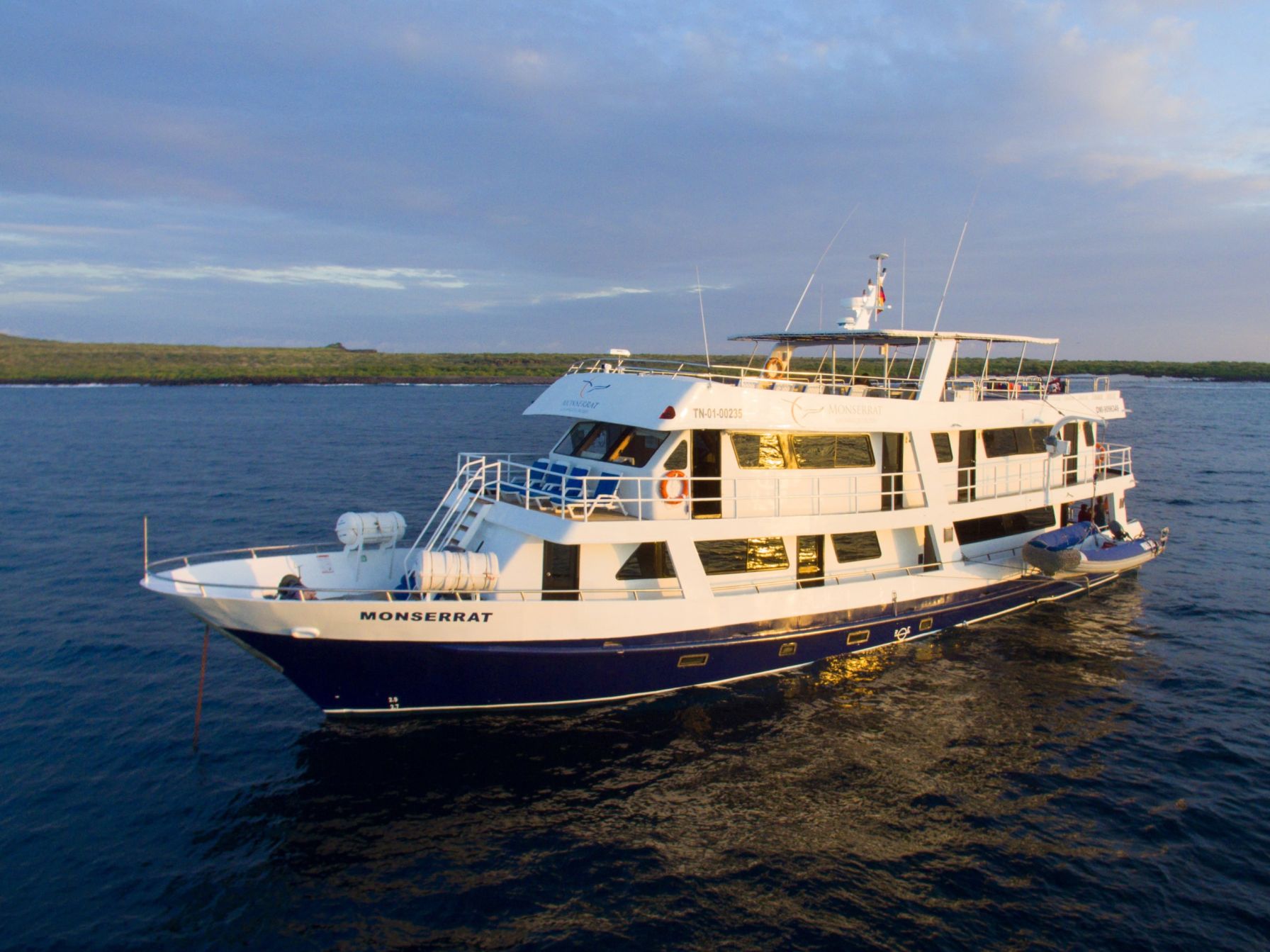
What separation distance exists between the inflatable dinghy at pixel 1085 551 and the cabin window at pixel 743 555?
6.29 meters

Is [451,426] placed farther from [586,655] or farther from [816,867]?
[816,867]

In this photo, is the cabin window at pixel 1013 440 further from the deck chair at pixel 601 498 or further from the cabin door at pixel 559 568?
the cabin door at pixel 559 568

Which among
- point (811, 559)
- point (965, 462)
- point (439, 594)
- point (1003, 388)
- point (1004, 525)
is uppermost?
point (1003, 388)

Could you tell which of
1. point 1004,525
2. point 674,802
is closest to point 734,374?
point 1004,525

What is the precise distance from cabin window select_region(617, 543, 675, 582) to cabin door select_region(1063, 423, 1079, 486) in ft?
41.4

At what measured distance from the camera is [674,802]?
11492mm

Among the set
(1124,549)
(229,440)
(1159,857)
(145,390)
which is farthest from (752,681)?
(145,390)

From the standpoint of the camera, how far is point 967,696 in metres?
14.9

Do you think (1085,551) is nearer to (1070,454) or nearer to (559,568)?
(1070,454)

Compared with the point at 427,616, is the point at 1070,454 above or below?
above

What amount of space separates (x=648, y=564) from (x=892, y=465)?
6.37 m

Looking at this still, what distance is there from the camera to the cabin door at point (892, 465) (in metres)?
16.7

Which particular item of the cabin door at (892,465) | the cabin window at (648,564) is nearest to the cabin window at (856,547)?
the cabin door at (892,465)

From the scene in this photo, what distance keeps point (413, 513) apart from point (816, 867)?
70.8 feet
